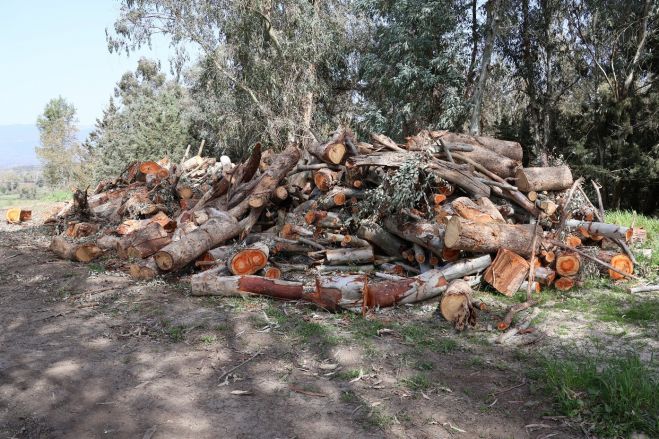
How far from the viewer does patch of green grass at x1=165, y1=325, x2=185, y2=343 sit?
177 inches

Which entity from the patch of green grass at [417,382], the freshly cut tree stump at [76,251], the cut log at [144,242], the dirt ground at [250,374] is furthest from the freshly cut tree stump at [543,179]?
the freshly cut tree stump at [76,251]

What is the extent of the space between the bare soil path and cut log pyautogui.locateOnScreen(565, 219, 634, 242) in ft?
10.4

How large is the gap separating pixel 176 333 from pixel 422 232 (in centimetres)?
307

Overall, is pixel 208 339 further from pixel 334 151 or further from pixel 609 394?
pixel 334 151

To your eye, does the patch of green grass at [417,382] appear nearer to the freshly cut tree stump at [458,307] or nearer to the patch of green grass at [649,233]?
the freshly cut tree stump at [458,307]

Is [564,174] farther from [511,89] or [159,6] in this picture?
[159,6]

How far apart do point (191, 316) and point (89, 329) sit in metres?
0.94

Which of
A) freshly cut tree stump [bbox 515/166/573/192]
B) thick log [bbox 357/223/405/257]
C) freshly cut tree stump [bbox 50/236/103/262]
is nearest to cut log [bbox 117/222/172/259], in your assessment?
freshly cut tree stump [bbox 50/236/103/262]

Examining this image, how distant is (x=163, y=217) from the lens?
28.6ft

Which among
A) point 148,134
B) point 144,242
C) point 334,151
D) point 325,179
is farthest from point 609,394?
point 148,134

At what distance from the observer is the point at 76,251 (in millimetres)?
7566

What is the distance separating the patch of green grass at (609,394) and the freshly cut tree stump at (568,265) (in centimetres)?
233

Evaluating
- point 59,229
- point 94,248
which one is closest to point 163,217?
point 94,248

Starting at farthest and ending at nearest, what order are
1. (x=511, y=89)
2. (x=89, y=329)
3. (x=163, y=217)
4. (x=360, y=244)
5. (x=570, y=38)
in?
1. (x=511, y=89)
2. (x=570, y=38)
3. (x=163, y=217)
4. (x=360, y=244)
5. (x=89, y=329)
